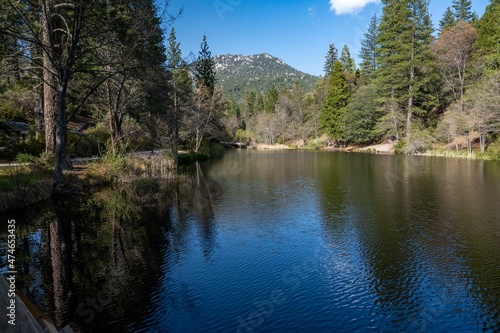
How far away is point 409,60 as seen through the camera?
159 feet

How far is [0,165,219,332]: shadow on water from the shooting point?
6.33 meters

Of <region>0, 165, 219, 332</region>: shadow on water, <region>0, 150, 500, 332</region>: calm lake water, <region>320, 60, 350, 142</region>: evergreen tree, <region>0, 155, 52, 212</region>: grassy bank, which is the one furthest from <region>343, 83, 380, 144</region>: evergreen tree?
<region>0, 155, 52, 212</region>: grassy bank

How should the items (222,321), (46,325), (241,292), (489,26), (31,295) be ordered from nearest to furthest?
(46,325) < (222,321) < (31,295) < (241,292) < (489,26)

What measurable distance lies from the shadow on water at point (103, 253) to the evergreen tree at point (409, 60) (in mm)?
40032

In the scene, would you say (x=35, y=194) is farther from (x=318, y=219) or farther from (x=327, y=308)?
(x=327, y=308)

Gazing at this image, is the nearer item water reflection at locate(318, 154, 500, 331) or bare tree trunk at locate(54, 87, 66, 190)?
water reflection at locate(318, 154, 500, 331)

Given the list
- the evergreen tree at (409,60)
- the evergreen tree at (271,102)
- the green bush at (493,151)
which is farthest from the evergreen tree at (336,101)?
the evergreen tree at (271,102)

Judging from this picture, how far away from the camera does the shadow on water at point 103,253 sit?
633 cm

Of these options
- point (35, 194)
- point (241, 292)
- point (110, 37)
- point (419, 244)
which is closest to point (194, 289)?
point (241, 292)

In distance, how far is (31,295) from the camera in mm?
6551

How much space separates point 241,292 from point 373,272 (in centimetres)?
340

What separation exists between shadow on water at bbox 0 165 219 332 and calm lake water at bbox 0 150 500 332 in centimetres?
4

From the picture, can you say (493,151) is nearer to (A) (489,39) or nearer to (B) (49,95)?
(A) (489,39)

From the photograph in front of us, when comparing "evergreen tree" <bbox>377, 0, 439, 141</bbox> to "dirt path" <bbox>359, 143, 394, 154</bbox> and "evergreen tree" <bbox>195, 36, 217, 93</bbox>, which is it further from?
"evergreen tree" <bbox>195, 36, 217, 93</bbox>
